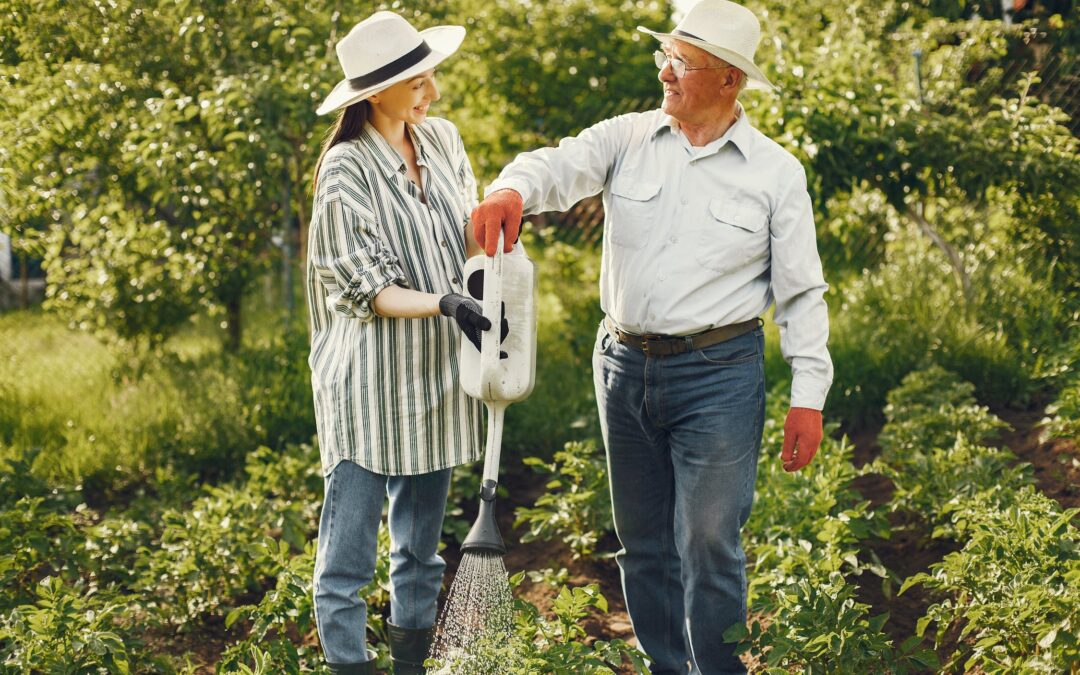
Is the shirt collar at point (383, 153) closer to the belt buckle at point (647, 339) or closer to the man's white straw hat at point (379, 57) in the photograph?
the man's white straw hat at point (379, 57)

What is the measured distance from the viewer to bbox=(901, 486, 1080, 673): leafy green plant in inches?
104

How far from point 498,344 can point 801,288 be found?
2.48ft

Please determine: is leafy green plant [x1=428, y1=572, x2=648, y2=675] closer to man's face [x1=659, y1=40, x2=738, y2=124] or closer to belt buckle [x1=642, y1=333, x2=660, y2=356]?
belt buckle [x1=642, y1=333, x2=660, y2=356]

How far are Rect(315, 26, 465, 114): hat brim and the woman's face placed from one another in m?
0.03

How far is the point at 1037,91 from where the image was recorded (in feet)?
20.2

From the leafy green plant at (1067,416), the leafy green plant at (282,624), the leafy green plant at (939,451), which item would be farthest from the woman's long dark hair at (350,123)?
the leafy green plant at (1067,416)

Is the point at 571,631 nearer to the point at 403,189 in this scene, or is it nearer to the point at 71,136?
the point at 403,189

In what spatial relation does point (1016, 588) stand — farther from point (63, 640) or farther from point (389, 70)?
point (63, 640)

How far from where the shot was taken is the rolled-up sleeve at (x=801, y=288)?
2.78 m

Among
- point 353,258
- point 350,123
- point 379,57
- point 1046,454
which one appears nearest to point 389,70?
point 379,57

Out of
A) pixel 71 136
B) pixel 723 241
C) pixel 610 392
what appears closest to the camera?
pixel 723 241

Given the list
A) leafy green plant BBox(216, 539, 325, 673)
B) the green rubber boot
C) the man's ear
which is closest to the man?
the man's ear

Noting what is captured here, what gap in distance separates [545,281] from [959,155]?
2640 mm

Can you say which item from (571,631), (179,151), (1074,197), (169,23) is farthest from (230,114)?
(1074,197)
